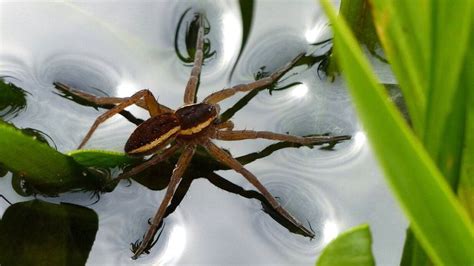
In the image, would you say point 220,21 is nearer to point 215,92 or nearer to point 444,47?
point 215,92

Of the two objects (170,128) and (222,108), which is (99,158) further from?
(222,108)

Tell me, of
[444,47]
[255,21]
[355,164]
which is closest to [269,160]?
[355,164]

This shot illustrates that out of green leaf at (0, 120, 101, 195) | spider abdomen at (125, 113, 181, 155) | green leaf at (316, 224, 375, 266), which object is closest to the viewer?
green leaf at (316, 224, 375, 266)

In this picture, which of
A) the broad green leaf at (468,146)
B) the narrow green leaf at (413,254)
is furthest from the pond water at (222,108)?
the broad green leaf at (468,146)

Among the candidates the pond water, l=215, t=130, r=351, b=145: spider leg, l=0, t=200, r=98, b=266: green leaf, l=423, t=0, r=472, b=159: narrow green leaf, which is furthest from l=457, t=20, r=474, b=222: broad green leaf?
l=0, t=200, r=98, b=266: green leaf

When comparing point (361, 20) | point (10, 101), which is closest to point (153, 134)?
point (10, 101)

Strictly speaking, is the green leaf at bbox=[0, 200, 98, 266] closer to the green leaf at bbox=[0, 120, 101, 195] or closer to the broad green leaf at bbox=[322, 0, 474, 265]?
the green leaf at bbox=[0, 120, 101, 195]

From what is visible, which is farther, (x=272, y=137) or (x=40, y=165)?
(x=272, y=137)
